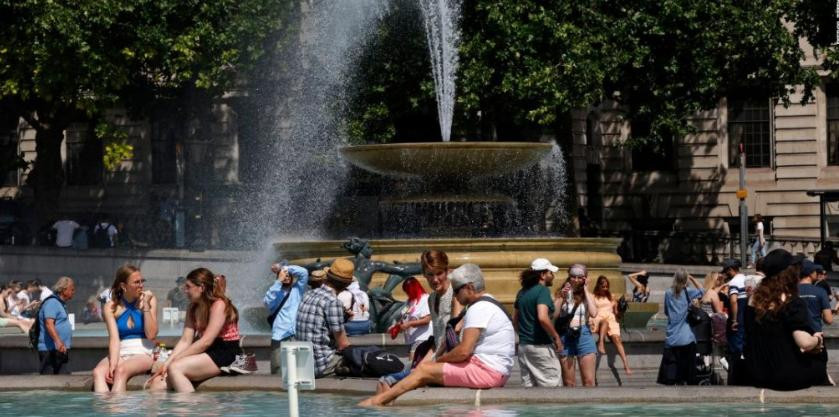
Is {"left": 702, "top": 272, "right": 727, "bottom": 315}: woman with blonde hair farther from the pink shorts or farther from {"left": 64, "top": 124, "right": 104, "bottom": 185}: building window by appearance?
{"left": 64, "top": 124, "right": 104, "bottom": 185}: building window

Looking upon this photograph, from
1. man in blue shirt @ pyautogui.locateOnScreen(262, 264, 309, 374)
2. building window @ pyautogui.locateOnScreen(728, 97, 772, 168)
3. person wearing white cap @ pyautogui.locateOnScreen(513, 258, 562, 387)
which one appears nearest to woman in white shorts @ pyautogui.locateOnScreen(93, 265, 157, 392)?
man in blue shirt @ pyautogui.locateOnScreen(262, 264, 309, 374)

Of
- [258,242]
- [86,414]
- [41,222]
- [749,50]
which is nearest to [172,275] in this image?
[258,242]

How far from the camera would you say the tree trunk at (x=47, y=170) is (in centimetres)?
4556

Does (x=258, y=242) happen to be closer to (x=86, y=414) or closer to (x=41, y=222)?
(x=41, y=222)

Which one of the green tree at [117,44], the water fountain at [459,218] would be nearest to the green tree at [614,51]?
the green tree at [117,44]

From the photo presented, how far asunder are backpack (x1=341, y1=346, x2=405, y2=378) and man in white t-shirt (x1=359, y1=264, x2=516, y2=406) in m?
1.23

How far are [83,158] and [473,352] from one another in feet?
153

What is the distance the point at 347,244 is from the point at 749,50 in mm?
23842

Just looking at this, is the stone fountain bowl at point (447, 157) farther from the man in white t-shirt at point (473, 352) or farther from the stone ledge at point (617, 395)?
the stone ledge at point (617, 395)

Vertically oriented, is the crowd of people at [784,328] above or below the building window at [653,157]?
below

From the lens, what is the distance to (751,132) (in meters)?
52.1

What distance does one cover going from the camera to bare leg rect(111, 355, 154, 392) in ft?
48.9

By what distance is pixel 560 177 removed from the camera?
4741 cm

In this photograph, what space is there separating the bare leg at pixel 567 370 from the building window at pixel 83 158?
4333 cm
